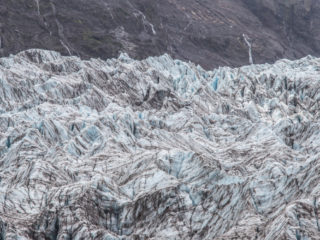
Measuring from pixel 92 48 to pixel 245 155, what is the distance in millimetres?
68080

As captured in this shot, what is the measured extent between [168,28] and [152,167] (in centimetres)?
9440

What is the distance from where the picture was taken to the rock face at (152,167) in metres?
24.9

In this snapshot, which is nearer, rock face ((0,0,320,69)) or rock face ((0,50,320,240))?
rock face ((0,50,320,240))

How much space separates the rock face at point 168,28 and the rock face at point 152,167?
1486 inches

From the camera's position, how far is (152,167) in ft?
97.9

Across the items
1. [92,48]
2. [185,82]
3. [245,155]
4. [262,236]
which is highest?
[262,236]

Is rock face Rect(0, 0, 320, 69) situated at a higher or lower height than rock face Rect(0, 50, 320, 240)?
lower

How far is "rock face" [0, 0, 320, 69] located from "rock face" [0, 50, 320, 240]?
124 ft

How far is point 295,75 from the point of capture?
232 ft

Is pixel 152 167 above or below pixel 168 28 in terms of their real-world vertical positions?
above

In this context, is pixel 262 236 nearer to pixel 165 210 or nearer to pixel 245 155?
pixel 165 210

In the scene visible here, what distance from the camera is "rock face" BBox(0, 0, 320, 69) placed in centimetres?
9844

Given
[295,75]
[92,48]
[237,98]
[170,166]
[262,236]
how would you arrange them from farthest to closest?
[92,48]
[295,75]
[237,98]
[170,166]
[262,236]

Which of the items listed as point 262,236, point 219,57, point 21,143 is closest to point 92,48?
point 219,57
